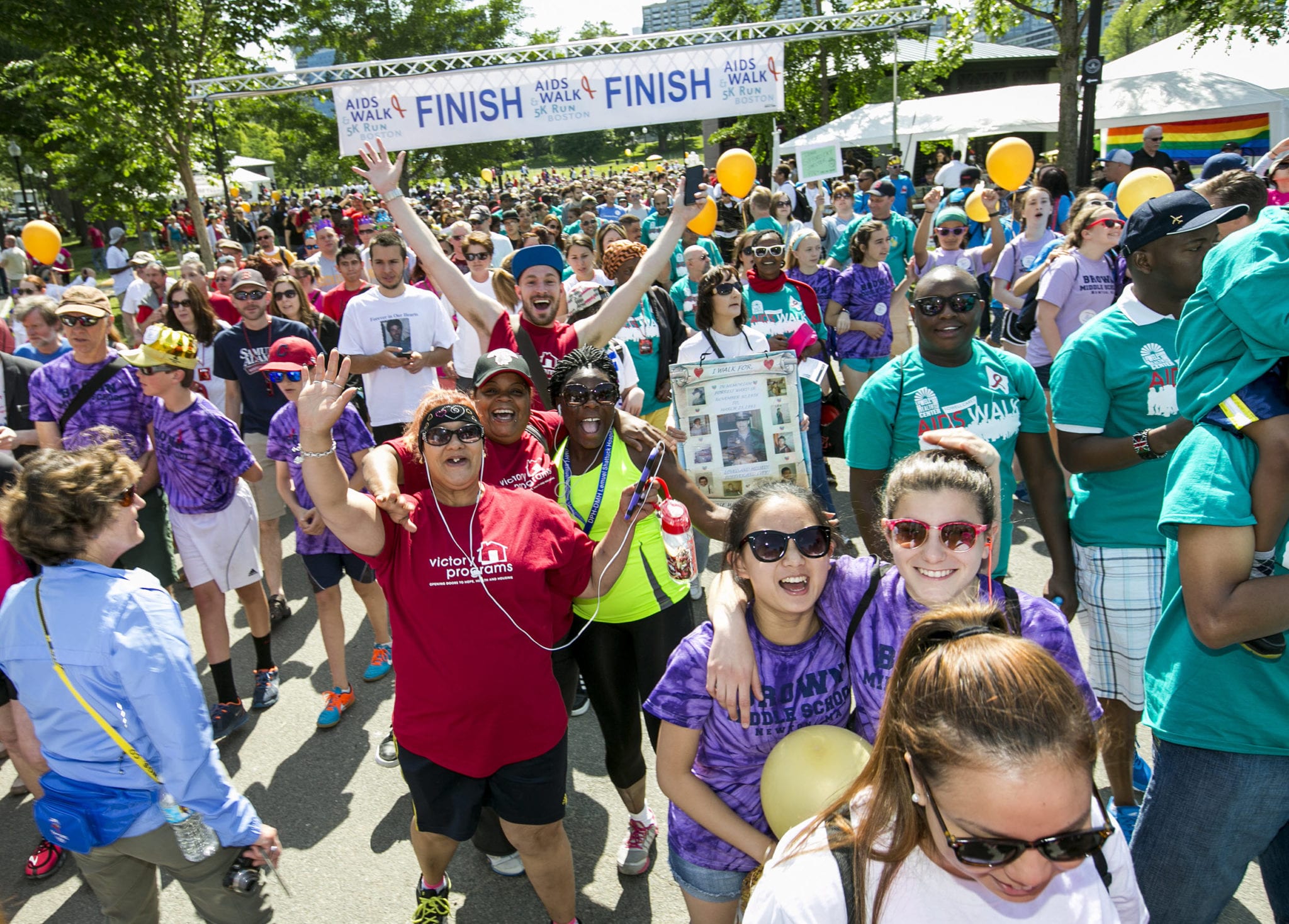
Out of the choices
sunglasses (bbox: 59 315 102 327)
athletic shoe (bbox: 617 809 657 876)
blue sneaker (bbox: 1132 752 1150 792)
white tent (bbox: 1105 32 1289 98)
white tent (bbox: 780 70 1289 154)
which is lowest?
athletic shoe (bbox: 617 809 657 876)

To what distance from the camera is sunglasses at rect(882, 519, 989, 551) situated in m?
2.19

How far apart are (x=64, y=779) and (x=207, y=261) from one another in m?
15.6

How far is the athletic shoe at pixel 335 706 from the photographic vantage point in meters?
4.63

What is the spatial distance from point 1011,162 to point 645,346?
568 cm

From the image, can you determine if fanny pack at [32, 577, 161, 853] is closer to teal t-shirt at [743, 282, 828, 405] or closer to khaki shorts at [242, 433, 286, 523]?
khaki shorts at [242, 433, 286, 523]

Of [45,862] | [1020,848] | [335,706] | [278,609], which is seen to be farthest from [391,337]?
[1020,848]

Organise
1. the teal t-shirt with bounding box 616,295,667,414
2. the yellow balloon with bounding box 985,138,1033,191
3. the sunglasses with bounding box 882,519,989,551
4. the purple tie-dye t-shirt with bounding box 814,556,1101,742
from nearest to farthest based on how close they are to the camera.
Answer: the purple tie-dye t-shirt with bounding box 814,556,1101,742 < the sunglasses with bounding box 882,519,989,551 < the teal t-shirt with bounding box 616,295,667,414 < the yellow balloon with bounding box 985,138,1033,191

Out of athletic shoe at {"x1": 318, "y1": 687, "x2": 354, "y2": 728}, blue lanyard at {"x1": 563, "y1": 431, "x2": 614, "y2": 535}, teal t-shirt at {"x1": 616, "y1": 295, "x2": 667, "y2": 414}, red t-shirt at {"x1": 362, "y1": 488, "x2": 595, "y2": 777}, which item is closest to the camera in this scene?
red t-shirt at {"x1": 362, "y1": 488, "x2": 595, "y2": 777}

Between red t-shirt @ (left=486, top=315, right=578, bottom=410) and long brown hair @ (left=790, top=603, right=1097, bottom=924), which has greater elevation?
red t-shirt @ (left=486, top=315, right=578, bottom=410)

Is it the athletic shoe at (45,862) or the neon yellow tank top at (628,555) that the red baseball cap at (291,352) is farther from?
the athletic shoe at (45,862)

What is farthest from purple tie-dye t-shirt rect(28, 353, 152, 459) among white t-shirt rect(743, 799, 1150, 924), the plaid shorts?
the plaid shorts

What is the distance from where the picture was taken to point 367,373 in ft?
20.2

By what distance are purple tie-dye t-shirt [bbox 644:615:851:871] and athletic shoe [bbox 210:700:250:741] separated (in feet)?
10.7

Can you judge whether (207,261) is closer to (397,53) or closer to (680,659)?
(680,659)
